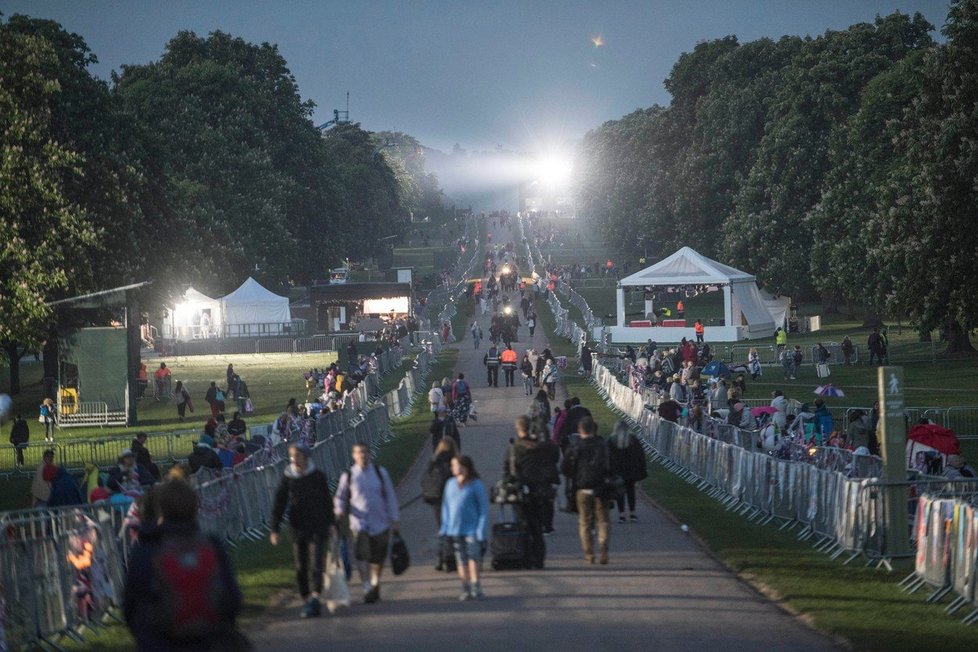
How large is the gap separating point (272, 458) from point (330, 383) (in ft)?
64.9

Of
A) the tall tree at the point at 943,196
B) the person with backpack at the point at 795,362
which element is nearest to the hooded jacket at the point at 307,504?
the tall tree at the point at 943,196

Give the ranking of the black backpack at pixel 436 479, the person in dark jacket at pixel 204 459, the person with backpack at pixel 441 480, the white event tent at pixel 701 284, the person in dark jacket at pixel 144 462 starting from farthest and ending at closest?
the white event tent at pixel 701 284
the person in dark jacket at pixel 204 459
the person in dark jacket at pixel 144 462
the black backpack at pixel 436 479
the person with backpack at pixel 441 480

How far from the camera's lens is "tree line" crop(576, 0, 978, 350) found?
150 ft

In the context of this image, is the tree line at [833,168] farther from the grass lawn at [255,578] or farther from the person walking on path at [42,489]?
the person walking on path at [42,489]

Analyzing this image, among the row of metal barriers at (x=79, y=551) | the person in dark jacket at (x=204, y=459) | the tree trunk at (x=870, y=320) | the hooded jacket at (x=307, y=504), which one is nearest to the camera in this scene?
the row of metal barriers at (x=79, y=551)

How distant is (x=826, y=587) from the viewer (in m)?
15.9

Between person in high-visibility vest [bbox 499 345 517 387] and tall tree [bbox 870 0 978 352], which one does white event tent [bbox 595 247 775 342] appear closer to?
tall tree [bbox 870 0 978 352]

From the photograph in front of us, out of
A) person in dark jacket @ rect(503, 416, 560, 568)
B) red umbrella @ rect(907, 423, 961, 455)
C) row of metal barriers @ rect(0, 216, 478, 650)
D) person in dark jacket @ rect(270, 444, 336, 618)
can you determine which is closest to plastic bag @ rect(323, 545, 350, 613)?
person in dark jacket @ rect(270, 444, 336, 618)

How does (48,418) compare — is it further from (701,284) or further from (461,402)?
(701,284)

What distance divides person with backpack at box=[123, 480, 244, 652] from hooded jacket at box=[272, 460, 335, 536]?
18.6 feet

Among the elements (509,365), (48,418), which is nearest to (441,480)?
(48,418)

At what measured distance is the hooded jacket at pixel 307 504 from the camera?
45.0 ft

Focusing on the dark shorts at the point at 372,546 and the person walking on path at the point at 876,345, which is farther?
the person walking on path at the point at 876,345

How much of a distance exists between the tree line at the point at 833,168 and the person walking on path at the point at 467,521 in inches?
1319
